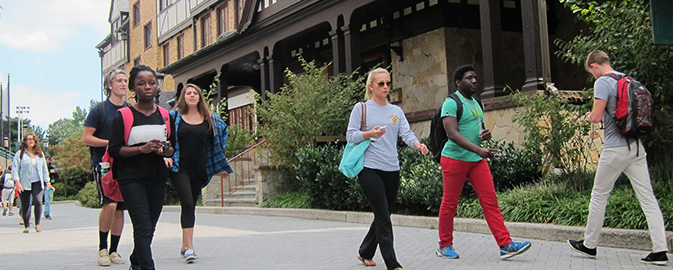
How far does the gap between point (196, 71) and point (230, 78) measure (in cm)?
142

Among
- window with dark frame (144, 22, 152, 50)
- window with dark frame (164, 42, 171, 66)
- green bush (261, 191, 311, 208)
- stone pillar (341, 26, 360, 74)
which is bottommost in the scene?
green bush (261, 191, 311, 208)

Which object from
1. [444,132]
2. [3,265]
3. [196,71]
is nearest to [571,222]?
[444,132]

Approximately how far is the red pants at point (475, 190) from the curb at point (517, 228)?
4.77 ft

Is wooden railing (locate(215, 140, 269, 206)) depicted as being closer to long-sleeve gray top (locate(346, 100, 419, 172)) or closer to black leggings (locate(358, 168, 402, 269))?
long-sleeve gray top (locate(346, 100, 419, 172))

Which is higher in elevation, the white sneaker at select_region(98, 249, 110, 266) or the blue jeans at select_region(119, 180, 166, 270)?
the blue jeans at select_region(119, 180, 166, 270)

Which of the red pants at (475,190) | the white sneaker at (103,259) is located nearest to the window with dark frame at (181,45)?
the white sneaker at (103,259)

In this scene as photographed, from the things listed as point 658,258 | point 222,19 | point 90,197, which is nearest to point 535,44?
point 658,258

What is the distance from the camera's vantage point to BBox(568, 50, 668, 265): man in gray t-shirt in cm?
582

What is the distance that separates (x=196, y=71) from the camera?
2470 cm

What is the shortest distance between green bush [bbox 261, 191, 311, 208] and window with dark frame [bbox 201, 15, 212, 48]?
54.3 feet

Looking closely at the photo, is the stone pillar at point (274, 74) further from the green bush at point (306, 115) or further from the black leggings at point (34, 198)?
the black leggings at point (34, 198)

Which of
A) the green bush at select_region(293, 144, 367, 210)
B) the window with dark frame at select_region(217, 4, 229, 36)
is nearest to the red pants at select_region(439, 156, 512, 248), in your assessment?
the green bush at select_region(293, 144, 367, 210)

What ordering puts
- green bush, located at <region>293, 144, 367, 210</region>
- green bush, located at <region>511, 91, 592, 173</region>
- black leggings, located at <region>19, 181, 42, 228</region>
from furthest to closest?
black leggings, located at <region>19, 181, 42, 228</region> → green bush, located at <region>293, 144, 367, 210</region> → green bush, located at <region>511, 91, 592, 173</region>

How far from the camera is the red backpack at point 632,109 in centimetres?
583
